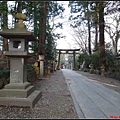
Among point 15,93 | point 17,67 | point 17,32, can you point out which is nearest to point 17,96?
point 15,93

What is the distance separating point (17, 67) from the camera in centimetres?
480

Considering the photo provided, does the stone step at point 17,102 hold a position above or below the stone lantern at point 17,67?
below

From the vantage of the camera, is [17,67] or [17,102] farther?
[17,67]

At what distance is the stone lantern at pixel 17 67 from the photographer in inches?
173

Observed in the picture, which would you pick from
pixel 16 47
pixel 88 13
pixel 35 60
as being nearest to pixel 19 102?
pixel 16 47

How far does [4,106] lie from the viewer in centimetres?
423

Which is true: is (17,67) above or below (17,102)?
above

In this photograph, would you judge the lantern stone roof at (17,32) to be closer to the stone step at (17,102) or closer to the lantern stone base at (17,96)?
the lantern stone base at (17,96)

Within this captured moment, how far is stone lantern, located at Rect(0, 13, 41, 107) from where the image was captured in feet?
14.4

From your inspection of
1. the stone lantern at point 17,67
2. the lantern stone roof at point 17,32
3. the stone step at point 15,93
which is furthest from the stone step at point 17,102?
the lantern stone roof at point 17,32

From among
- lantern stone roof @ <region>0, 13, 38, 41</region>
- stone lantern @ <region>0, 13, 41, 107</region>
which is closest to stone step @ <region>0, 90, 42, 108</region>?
stone lantern @ <region>0, 13, 41, 107</region>

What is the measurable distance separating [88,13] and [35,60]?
556 cm

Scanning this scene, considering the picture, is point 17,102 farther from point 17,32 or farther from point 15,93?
point 17,32

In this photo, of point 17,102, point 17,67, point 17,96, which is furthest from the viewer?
point 17,67
